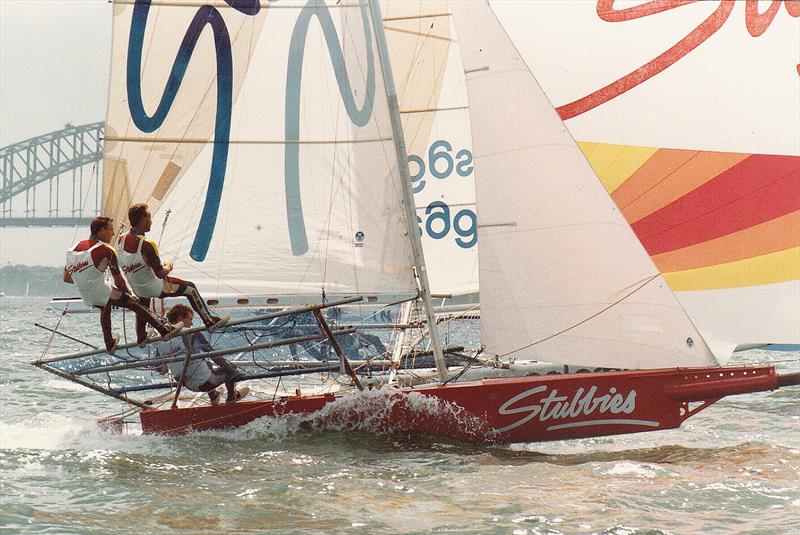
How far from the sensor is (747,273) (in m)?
8.04

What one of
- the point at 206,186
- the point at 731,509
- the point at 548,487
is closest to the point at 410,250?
the point at 206,186

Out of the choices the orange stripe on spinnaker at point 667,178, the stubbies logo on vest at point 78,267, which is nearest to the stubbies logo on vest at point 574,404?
the orange stripe on spinnaker at point 667,178

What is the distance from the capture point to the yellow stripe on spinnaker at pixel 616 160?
886 cm

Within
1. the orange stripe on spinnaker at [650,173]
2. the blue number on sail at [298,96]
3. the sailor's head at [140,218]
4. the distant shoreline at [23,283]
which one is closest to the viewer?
the sailor's head at [140,218]

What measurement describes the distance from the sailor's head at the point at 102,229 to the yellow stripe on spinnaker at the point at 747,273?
4374 mm

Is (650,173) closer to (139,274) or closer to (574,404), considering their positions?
(574,404)

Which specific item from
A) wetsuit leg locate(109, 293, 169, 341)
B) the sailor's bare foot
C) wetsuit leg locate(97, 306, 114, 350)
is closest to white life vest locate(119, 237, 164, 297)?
wetsuit leg locate(109, 293, 169, 341)

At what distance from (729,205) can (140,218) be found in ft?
14.8

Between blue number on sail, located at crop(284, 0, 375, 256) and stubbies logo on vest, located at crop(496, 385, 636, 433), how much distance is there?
1.97 meters

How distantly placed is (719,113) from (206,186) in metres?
4.27

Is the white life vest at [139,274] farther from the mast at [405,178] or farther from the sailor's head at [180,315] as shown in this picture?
the mast at [405,178]

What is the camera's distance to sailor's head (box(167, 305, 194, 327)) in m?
7.44

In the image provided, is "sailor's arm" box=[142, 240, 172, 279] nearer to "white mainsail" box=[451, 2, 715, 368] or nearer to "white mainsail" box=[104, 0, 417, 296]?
"white mainsail" box=[104, 0, 417, 296]

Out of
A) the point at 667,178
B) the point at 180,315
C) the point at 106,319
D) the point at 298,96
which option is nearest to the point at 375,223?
the point at 298,96
